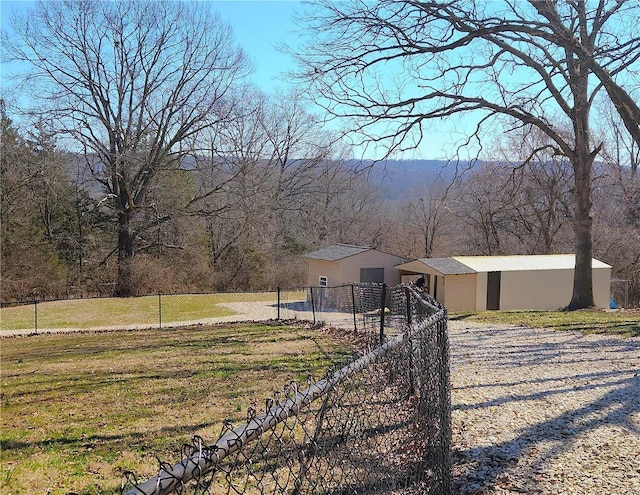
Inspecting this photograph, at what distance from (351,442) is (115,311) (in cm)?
2009

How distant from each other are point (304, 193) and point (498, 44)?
26.1 m

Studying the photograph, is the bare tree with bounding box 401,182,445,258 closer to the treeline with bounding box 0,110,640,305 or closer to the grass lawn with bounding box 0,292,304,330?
the treeline with bounding box 0,110,640,305

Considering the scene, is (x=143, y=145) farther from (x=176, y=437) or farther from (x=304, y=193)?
(x=176, y=437)

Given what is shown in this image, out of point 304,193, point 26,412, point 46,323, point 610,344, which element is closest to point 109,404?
point 26,412

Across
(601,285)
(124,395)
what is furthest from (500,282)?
(124,395)

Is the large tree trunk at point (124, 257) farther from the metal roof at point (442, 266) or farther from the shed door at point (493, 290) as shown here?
the shed door at point (493, 290)

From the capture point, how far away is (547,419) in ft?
17.5

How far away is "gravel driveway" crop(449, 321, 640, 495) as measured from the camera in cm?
398

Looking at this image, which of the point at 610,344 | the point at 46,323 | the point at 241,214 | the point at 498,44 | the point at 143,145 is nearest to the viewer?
the point at 610,344

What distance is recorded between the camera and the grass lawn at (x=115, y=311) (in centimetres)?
1985

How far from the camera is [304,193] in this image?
39.1m

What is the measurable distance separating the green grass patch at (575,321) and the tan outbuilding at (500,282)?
6873 mm

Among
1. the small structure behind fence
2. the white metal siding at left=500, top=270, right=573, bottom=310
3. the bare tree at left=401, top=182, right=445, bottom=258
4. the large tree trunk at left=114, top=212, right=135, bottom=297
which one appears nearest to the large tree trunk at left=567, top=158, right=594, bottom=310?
the white metal siding at left=500, top=270, right=573, bottom=310

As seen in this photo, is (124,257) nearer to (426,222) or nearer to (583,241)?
(583,241)
